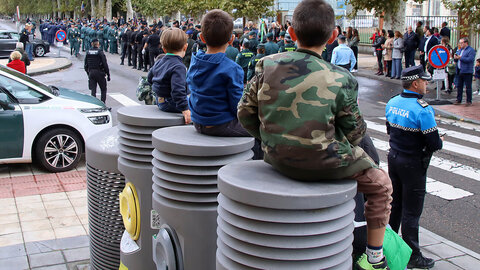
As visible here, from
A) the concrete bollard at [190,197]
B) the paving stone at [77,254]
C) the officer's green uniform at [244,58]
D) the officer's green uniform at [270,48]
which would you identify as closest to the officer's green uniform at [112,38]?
the officer's green uniform at [270,48]

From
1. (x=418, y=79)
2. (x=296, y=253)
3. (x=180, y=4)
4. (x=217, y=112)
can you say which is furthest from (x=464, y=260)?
(x=180, y=4)

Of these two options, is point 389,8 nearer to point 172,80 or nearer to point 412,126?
point 412,126

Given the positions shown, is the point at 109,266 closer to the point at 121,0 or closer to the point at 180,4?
the point at 180,4

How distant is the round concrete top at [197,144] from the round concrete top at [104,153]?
857mm

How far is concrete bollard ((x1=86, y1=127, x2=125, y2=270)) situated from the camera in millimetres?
4418

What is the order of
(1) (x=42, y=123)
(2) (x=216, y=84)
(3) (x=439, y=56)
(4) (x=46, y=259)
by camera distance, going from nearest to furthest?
(2) (x=216, y=84)
(4) (x=46, y=259)
(1) (x=42, y=123)
(3) (x=439, y=56)

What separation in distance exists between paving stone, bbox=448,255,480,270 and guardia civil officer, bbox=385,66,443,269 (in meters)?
0.32

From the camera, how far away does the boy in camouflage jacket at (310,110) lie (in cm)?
266

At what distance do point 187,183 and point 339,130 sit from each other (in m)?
0.98

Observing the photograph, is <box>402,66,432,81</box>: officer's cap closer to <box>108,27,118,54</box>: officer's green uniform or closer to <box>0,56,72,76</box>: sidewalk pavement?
<box>0,56,72,76</box>: sidewalk pavement

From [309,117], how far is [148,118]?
5.63 ft

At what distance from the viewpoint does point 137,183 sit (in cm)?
399

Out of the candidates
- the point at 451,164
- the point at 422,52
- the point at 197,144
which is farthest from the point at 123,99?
the point at 197,144

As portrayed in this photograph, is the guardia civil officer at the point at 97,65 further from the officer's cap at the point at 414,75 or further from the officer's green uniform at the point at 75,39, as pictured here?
the officer's green uniform at the point at 75,39
